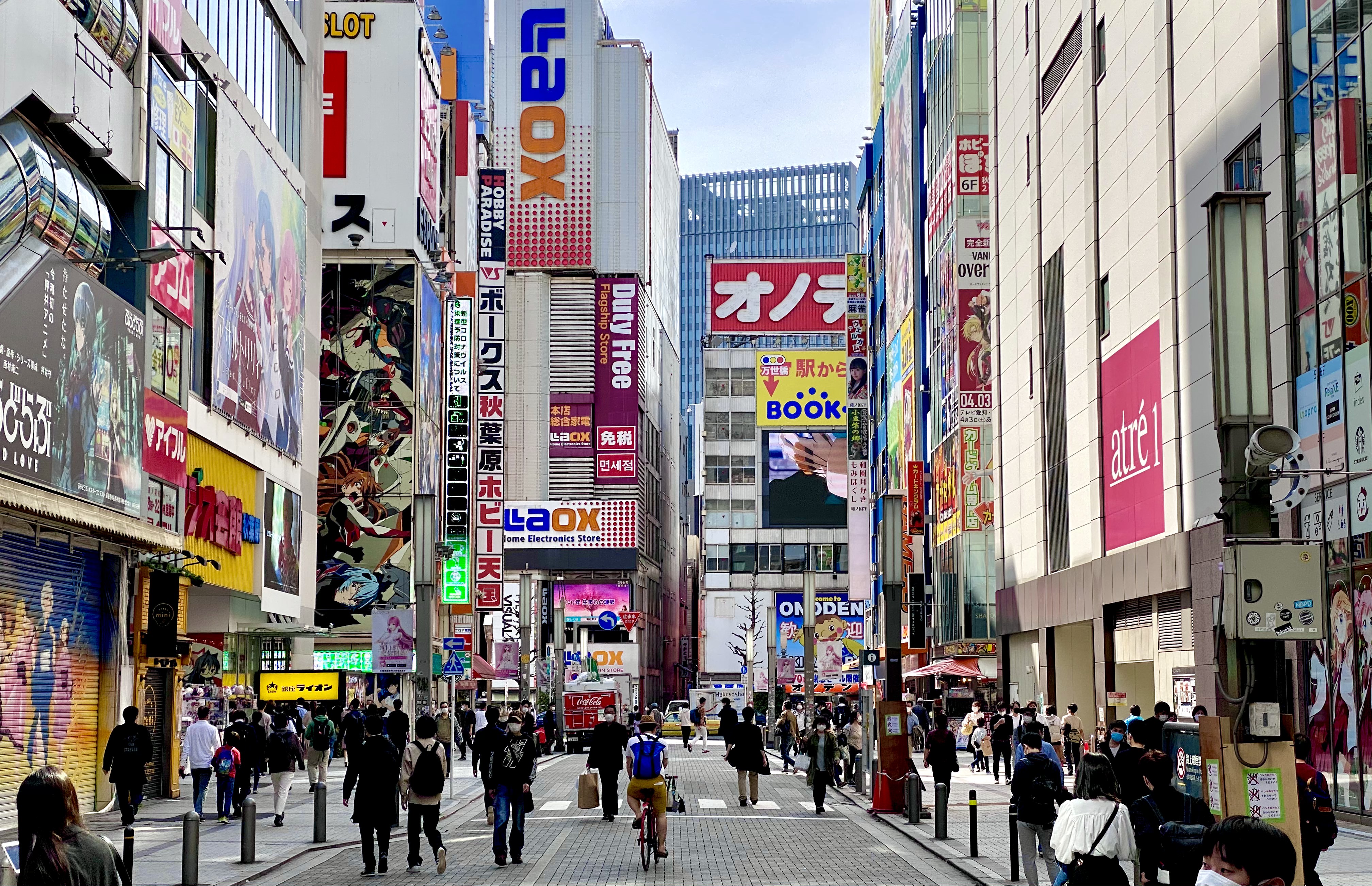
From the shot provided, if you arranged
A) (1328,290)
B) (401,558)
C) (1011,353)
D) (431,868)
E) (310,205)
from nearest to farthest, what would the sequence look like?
(431,868), (1328,290), (310,205), (1011,353), (401,558)

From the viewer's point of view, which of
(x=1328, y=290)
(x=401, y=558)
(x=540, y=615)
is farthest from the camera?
(x=540, y=615)

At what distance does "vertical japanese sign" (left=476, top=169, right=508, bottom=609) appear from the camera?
7912cm

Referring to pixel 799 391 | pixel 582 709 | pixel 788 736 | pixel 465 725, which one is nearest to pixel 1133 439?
pixel 788 736

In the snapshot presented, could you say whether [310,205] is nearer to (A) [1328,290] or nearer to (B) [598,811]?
(B) [598,811]

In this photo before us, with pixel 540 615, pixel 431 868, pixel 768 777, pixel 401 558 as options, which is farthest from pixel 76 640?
pixel 540 615

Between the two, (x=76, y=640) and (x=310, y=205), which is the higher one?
(x=310, y=205)

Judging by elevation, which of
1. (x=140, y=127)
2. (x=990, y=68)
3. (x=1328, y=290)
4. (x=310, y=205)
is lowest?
(x=1328, y=290)

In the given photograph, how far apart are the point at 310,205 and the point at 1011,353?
75.6ft

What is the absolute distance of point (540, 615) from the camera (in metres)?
126

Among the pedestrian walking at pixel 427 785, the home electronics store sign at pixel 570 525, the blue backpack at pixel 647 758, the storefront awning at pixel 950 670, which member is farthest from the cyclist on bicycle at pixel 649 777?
the home electronics store sign at pixel 570 525

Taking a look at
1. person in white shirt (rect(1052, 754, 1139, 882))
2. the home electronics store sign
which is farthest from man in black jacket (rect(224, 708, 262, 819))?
the home electronics store sign

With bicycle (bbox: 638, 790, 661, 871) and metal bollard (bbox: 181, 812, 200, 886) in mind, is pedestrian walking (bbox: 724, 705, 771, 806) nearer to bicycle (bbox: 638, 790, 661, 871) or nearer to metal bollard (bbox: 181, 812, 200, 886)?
bicycle (bbox: 638, 790, 661, 871)

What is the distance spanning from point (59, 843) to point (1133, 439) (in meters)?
36.3

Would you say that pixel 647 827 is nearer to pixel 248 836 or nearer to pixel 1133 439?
pixel 248 836
